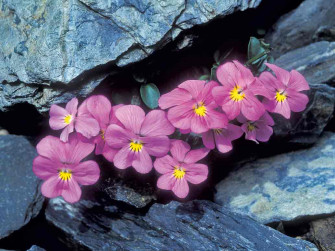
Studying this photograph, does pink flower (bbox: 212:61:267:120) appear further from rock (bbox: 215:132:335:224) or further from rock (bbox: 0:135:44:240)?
rock (bbox: 0:135:44:240)

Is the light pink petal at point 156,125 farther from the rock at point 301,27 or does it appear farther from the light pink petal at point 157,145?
the rock at point 301,27

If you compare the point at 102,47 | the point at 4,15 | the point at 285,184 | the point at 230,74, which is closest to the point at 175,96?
the point at 230,74

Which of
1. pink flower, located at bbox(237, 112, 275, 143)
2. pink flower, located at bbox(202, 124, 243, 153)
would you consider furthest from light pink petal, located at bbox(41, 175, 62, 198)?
pink flower, located at bbox(237, 112, 275, 143)

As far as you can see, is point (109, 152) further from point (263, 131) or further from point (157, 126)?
point (263, 131)

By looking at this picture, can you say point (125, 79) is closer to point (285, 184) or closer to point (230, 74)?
point (230, 74)

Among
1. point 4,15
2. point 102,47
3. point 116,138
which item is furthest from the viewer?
point 4,15

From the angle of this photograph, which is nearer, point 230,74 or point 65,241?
point 230,74
